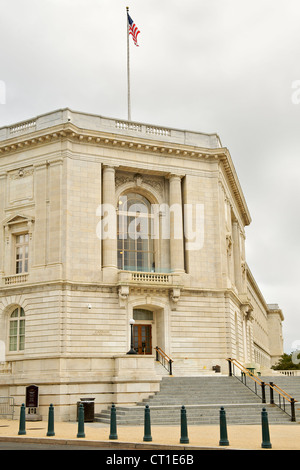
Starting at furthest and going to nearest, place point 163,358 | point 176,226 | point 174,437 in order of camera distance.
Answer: point 176,226 → point 163,358 → point 174,437

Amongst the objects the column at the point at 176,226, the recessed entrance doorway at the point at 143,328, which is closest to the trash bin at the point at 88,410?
the recessed entrance doorway at the point at 143,328

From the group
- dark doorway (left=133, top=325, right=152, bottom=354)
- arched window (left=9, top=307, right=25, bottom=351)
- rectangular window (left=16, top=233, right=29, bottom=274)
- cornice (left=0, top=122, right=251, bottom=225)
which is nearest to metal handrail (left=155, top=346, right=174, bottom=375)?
dark doorway (left=133, top=325, right=152, bottom=354)

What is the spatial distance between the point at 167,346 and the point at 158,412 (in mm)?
11737

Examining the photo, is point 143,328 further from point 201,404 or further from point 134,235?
point 201,404

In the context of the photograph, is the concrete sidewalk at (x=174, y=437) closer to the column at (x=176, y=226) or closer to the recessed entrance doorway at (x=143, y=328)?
the recessed entrance doorway at (x=143, y=328)

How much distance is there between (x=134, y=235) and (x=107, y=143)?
6.47 m

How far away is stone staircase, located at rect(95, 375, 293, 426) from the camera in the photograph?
23469 millimetres

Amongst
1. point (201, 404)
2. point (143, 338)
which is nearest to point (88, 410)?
point (201, 404)

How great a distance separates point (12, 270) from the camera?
36562mm

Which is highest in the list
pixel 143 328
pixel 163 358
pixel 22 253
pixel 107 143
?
pixel 107 143

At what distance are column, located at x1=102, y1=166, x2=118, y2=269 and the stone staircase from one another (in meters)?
9.18

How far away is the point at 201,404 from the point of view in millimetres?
26422

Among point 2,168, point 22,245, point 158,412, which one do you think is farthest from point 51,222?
point 158,412

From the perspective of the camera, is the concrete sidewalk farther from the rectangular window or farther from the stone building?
the rectangular window
